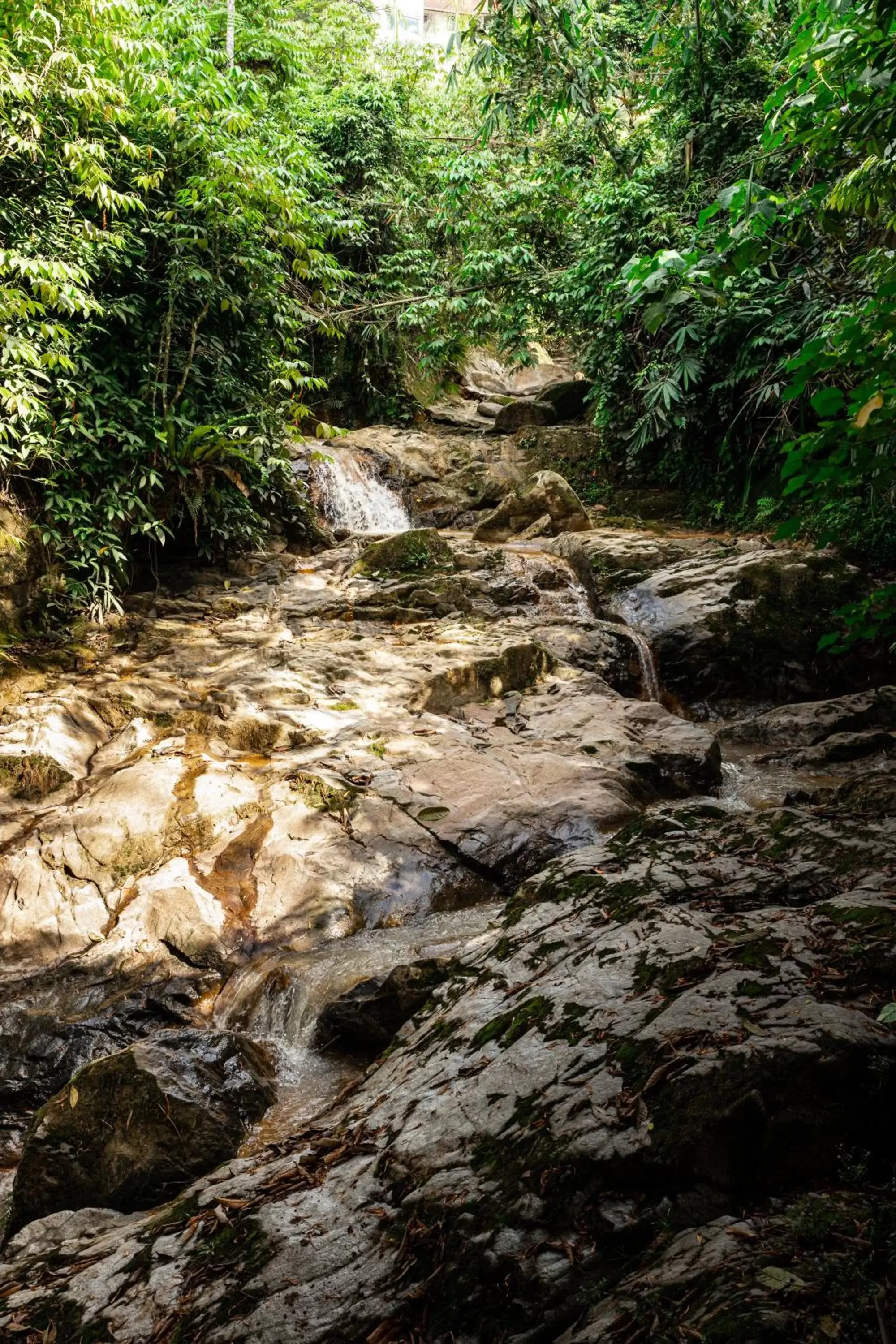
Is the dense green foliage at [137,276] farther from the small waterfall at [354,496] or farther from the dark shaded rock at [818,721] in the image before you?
the dark shaded rock at [818,721]

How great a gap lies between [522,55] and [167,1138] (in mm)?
11502

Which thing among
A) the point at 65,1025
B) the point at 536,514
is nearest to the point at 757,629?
the point at 536,514

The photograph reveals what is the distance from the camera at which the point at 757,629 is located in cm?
805

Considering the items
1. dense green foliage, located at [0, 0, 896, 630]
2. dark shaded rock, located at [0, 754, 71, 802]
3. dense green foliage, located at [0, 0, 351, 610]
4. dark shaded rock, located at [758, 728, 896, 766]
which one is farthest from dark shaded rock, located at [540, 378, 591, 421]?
dark shaded rock, located at [0, 754, 71, 802]

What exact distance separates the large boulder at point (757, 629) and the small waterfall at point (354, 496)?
5.37m

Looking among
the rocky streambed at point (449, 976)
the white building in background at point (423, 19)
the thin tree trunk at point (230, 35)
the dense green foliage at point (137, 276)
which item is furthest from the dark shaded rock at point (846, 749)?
the white building in background at point (423, 19)

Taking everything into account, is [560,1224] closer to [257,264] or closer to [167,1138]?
[167,1138]

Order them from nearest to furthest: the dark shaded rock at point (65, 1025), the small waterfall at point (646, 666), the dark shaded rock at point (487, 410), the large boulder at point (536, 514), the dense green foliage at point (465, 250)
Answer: the dense green foliage at point (465, 250) → the dark shaded rock at point (65, 1025) → the small waterfall at point (646, 666) → the large boulder at point (536, 514) → the dark shaded rock at point (487, 410)

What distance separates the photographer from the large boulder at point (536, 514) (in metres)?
11.3

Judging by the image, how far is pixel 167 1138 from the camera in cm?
268

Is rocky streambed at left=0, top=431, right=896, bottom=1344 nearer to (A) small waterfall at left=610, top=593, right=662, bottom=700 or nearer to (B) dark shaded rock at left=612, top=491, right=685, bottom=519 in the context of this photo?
(A) small waterfall at left=610, top=593, right=662, bottom=700

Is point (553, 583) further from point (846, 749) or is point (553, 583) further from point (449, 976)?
point (449, 976)

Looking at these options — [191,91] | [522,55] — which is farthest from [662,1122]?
[522,55]

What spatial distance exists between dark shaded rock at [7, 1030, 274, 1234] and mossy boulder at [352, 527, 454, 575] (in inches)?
277
